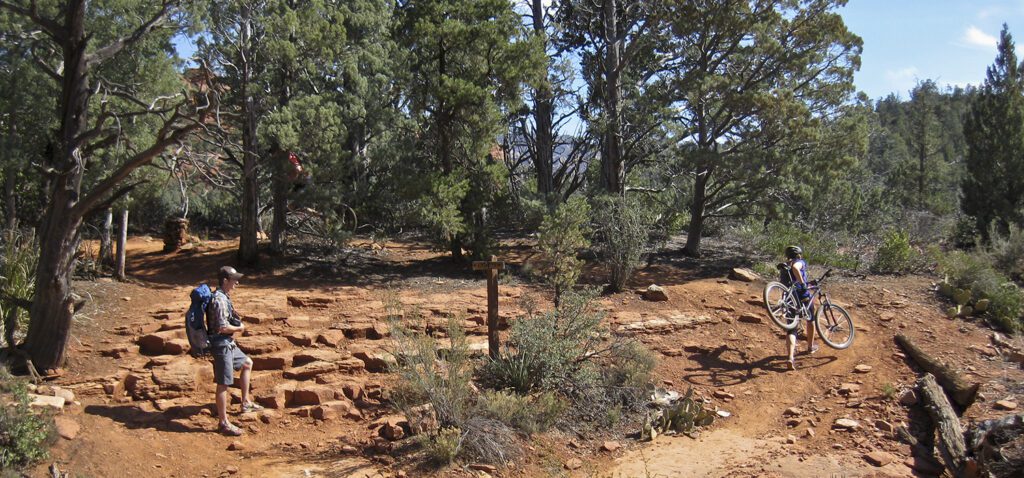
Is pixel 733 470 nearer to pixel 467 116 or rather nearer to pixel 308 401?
pixel 308 401

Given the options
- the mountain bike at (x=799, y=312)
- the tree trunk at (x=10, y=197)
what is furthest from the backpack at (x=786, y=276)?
the tree trunk at (x=10, y=197)

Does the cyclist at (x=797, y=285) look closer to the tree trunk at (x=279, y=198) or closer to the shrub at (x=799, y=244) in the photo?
the shrub at (x=799, y=244)

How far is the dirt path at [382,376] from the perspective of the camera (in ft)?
21.5

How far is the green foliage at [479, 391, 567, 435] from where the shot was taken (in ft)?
23.6

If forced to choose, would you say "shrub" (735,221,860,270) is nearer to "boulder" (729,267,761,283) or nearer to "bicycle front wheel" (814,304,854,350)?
"boulder" (729,267,761,283)

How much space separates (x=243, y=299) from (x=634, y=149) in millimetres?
10522

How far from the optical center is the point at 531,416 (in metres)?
7.40

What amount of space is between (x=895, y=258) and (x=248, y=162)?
43.3 feet

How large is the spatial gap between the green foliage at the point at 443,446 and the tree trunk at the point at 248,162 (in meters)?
7.86

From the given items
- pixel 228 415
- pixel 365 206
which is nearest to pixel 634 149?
pixel 365 206

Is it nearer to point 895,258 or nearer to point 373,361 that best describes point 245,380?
point 373,361

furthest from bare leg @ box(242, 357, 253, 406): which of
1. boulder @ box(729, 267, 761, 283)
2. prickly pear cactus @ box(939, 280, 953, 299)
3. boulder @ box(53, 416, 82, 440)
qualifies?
prickly pear cactus @ box(939, 280, 953, 299)

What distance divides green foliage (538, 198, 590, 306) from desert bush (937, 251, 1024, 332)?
698 centimetres

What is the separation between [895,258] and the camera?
1459 centimetres
